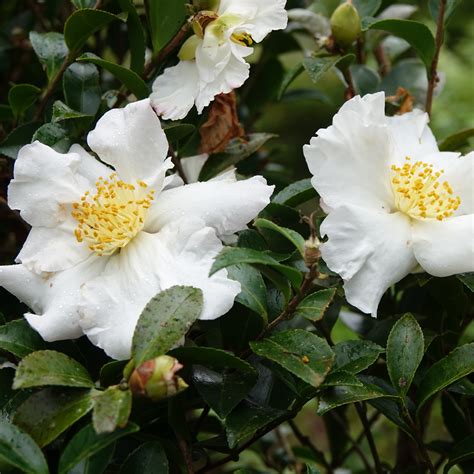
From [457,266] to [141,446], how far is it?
1.22 feet

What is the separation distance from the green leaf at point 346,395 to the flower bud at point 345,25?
18.4 inches

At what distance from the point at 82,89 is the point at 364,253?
0.42 m

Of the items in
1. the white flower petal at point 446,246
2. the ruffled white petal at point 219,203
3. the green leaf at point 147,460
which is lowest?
the green leaf at point 147,460

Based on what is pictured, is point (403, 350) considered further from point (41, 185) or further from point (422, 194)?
point (41, 185)

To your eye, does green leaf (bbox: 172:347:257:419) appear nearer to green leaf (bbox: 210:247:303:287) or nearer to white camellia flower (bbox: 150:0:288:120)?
green leaf (bbox: 210:247:303:287)

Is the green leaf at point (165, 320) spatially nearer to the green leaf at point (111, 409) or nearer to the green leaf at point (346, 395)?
the green leaf at point (111, 409)

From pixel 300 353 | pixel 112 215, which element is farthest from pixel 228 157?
pixel 300 353

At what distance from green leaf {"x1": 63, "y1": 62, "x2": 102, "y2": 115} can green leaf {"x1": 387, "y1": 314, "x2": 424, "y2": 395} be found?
0.45m

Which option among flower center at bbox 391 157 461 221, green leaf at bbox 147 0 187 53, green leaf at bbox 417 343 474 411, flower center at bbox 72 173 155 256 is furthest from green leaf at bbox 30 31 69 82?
green leaf at bbox 417 343 474 411

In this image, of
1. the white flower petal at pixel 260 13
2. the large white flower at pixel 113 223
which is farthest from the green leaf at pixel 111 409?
the white flower petal at pixel 260 13

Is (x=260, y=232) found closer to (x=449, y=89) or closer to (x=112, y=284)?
(x=112, y=284)

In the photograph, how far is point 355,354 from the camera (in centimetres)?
90

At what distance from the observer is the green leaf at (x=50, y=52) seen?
1.09 meters

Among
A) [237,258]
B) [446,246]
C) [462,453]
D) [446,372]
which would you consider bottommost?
[462,453]
